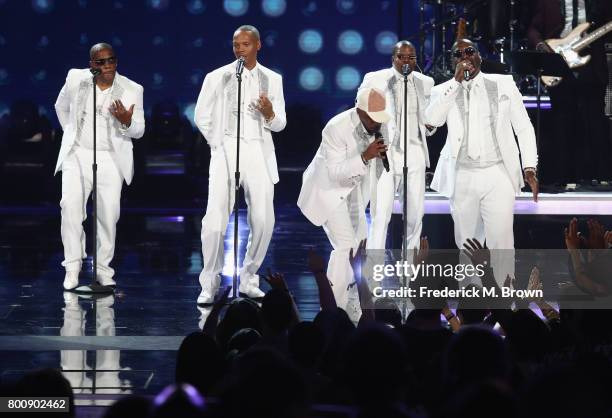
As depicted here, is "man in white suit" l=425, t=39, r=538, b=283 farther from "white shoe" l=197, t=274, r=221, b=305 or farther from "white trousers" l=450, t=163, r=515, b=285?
"white shoe" l=197, t=274, r=221, b=305

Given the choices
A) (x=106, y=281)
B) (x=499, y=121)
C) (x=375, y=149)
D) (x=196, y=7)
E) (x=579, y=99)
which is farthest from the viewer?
(x=196, y=7)

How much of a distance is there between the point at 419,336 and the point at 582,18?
7001mm

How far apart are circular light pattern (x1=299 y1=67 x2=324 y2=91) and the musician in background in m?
4.09

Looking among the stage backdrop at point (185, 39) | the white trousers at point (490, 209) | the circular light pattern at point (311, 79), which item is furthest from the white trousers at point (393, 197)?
the circular light pattern at point (311, 79)

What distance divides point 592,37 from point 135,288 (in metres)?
4.92

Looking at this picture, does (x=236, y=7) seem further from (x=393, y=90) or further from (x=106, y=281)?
(x=106, y=281)

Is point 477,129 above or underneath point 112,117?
underneath

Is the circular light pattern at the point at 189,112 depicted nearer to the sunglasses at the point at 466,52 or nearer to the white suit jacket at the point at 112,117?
the white suit jacket at the point at 112,117

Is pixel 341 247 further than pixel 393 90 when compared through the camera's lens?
No

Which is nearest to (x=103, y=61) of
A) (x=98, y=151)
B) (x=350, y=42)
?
(x=98, y=151)

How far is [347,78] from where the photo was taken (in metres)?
15.2

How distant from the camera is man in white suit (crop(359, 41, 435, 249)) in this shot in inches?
351

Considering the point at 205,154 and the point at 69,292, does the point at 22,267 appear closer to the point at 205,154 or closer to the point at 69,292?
the point at 69,292

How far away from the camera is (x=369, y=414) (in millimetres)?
3016
